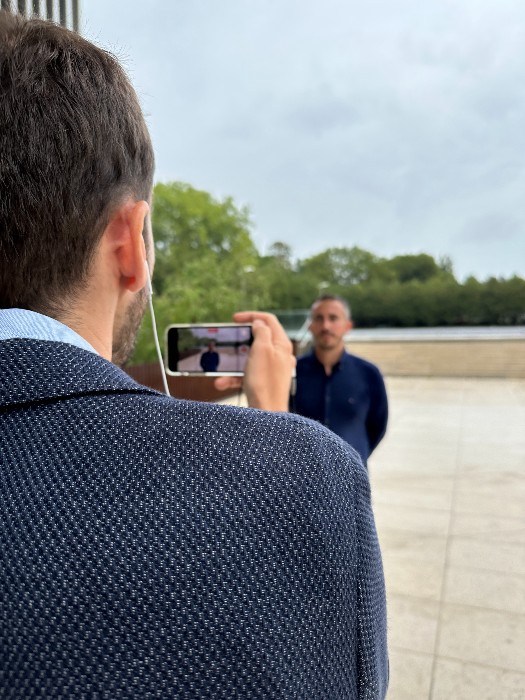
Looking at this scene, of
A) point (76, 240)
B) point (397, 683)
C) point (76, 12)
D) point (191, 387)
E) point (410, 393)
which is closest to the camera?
point (76, 240)

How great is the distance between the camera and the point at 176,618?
0.50 metres

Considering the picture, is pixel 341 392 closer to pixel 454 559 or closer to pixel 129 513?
pixel 454 559

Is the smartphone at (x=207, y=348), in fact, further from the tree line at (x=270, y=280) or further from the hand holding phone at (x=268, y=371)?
the tree line at (x=270, y=280)

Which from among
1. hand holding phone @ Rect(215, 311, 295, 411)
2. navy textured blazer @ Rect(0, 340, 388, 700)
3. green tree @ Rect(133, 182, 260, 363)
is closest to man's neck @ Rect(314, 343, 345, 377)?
hand holding phone @ Rect(215, 311, 295, 411)

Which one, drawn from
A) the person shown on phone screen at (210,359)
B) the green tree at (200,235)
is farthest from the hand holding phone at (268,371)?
the green tree at (200,235)

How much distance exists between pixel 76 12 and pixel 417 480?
5.77 meters

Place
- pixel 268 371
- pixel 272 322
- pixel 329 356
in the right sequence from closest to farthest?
1. pixel 268 371
2. pixel 272 322
3. pixel 329 356

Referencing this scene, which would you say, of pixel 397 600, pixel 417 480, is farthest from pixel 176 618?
pixel 417 480

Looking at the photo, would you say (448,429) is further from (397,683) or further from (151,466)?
(151,466)

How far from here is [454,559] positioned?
453 cm

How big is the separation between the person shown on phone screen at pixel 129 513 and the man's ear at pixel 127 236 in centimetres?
4

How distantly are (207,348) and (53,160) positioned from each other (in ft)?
2.87

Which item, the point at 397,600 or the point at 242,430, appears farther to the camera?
the point at 397,600

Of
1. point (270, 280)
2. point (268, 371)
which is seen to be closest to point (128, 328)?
point (268, 371)
